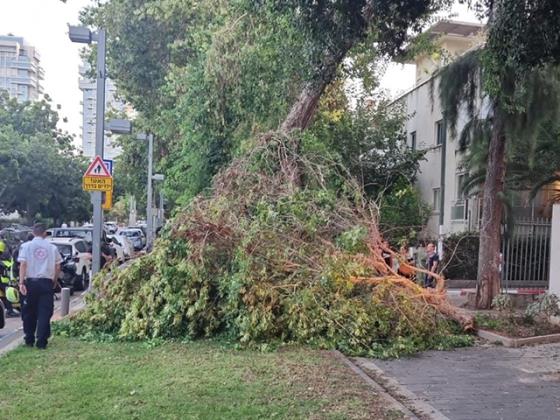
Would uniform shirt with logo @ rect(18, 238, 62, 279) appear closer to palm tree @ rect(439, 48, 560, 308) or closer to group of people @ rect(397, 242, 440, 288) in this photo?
group of people @ rect(397, 242, 440, 288)

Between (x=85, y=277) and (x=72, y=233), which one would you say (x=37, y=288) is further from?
(x=72, y=233)

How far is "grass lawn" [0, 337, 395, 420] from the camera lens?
5.35 meters

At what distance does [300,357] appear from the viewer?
25.4ft

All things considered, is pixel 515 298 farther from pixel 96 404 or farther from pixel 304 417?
pixel 96 404

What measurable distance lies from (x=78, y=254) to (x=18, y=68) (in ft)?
383

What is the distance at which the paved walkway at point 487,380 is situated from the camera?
5836 millimetres

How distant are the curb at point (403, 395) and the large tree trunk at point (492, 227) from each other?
632 cm

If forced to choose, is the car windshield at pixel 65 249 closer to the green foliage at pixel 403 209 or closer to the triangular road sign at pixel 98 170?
the triangular road sign at pixel 98 170

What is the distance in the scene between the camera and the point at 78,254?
56.7 ft

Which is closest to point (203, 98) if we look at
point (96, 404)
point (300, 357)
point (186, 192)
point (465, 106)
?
point (186, 192)

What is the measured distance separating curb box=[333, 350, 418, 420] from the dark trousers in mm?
4150

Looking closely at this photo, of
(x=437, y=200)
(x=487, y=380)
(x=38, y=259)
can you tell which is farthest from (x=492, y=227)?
(x=437, y=200)

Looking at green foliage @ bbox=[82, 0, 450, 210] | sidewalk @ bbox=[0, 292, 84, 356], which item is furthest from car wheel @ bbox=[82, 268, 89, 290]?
sidewalk @ bbox=[0, 292, 84, 356]

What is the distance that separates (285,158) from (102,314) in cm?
Result: 452
